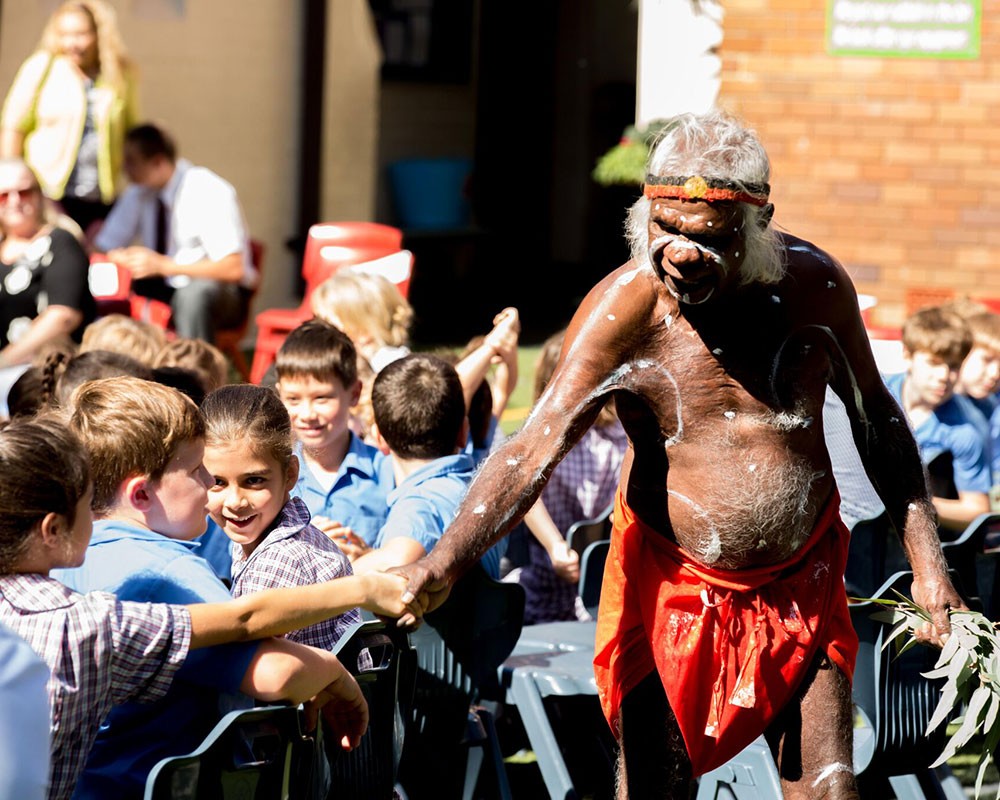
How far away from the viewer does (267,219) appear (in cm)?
1248

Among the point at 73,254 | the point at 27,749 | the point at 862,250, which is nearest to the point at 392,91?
the point at 862,250

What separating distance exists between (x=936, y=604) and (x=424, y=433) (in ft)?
4.61

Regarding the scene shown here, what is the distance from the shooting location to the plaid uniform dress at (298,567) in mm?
3020

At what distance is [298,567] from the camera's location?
3033 mm

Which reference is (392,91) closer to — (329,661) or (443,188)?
(443,188)

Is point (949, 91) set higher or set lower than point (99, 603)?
higher

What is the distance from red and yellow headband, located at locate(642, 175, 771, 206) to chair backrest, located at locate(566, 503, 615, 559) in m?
1.62

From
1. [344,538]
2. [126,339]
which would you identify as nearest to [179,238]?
[126,339]

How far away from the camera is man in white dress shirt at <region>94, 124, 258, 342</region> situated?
324 inches

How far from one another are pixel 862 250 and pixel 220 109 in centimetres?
544

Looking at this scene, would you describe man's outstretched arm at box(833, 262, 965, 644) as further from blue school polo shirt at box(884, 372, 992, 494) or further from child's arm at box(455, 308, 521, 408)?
blue school polo shirt at box(884, 372, 992, 494)

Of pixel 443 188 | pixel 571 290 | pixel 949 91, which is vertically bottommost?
pixel 571 290

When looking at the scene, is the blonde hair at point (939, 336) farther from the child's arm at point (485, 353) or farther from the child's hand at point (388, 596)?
the child's hand at point (388, 596)

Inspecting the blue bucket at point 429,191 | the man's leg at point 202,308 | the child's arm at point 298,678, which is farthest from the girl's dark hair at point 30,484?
the blue bucket at point 429,191
